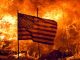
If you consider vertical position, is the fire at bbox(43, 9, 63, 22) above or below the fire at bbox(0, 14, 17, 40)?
above

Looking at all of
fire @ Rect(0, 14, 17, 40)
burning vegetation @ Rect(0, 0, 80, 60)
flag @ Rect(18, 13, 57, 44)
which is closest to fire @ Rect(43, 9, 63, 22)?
burning vegetation @ Rect(0, 0, 80, 60)

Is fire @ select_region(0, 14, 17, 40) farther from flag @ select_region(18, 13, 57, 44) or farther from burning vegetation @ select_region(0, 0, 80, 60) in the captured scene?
flag @ select_region(18, 13, 57, 44)

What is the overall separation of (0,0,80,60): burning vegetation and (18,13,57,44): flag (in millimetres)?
1905

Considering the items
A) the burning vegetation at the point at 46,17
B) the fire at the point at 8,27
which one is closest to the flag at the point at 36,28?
the burning vegetation at the point at 46,17

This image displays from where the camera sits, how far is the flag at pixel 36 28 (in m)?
10.0

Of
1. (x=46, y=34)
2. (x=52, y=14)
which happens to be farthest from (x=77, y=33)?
(x=46, y=34)

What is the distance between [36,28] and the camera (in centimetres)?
1020

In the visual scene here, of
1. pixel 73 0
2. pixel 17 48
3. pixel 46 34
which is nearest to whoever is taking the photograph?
pixel 46 34

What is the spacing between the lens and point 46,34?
10.3m

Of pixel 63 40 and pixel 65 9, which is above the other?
pixel 65 9

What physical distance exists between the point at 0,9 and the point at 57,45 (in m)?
3.22

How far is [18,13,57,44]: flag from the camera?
10.0m

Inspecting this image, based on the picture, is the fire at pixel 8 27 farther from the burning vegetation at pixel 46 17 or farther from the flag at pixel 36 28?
the flag at pixel 36 28

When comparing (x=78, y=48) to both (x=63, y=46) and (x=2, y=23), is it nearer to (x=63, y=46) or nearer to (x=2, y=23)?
(x=63, y=46)
